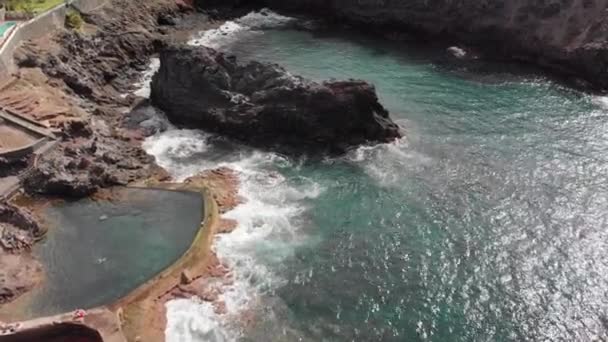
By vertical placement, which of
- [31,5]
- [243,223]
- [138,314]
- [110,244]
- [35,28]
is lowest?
[138,314]

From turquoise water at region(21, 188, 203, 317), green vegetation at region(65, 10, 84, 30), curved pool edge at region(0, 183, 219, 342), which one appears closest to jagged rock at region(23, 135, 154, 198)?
turquoise water at region(21, 188, 203, 317)

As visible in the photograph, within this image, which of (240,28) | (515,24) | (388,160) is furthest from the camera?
(240,28)

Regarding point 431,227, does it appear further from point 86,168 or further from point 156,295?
point 86,168

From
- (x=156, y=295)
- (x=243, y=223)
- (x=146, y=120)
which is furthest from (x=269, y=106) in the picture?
(x=156, y=295)

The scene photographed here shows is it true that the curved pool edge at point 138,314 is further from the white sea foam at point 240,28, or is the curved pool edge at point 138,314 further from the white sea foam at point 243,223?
the white sea foam at point 240,28

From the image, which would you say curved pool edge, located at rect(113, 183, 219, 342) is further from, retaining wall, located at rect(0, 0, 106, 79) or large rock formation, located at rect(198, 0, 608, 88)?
large rock formation, located at rect(198, 0, 608, 88)

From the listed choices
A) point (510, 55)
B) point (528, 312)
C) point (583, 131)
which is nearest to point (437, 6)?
point (510, 55)
